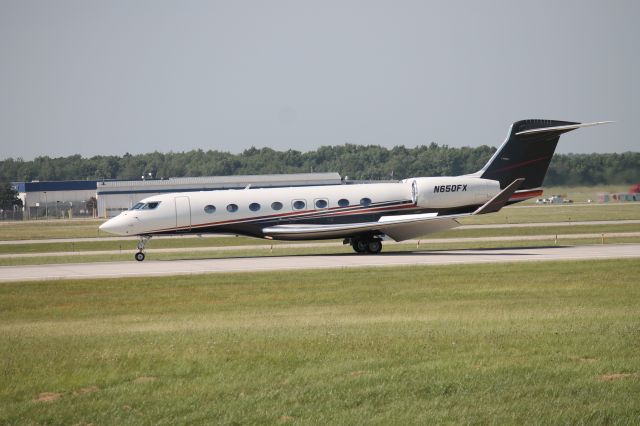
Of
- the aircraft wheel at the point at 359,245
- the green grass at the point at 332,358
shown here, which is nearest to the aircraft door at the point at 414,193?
the aircraft wheel at the point at 359,245

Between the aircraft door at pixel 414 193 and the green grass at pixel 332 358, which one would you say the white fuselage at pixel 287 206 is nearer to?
the aircraft door at pixel 414 193

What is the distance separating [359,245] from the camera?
1519 inches

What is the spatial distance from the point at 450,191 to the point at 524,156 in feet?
12.2

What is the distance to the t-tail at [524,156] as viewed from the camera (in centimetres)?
3875

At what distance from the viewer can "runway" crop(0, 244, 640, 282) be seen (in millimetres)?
30812

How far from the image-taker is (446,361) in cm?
1305

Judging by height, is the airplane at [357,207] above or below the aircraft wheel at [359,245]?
above

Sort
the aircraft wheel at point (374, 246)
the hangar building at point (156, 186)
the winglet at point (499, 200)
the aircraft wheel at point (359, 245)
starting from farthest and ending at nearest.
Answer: the hangar building at point (156, 186), the aircraft wheel at point (359, 245), the aircraft wheel at point (374, 246), the winglet at point (499, 200)

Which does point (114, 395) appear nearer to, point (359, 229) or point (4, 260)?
point (359, 229)

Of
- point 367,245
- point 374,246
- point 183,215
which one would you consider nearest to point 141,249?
point 183,215

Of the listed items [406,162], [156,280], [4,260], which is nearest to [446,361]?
[156,280]

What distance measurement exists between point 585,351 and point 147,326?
8567 millimetres

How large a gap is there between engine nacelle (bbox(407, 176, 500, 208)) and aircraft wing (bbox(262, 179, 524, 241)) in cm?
82

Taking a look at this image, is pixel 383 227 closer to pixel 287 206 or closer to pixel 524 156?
pixel 287 206
